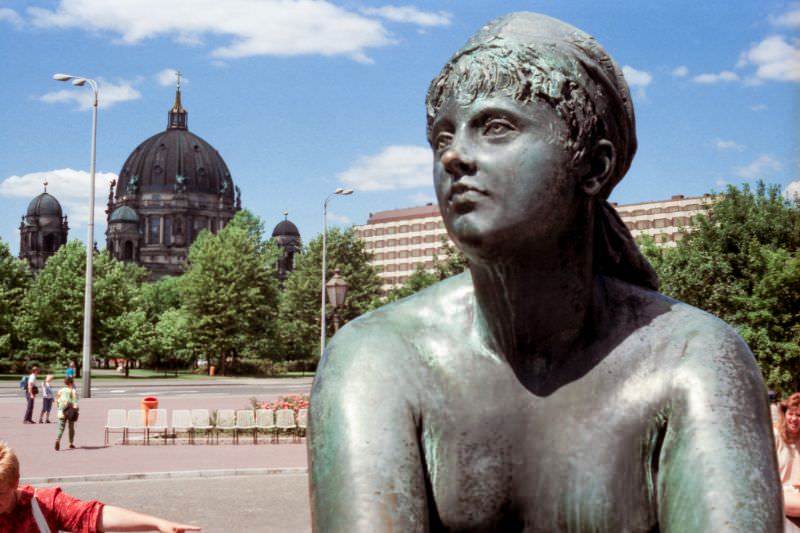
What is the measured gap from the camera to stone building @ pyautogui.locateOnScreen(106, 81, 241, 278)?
447 ft

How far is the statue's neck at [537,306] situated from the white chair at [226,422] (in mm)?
20569

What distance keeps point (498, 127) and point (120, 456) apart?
59.0 ft

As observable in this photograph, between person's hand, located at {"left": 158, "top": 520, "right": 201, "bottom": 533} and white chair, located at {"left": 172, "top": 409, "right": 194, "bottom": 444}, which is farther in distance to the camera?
white chair, located at {"left": 172, "top": 409, "right": 194, "bottom": 444}

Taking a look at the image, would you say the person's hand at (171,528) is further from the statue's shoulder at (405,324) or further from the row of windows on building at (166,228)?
the row of windows on building at (166,228)

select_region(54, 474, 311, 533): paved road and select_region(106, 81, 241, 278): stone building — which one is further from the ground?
select_region(106, 81, 241, 278): stone building

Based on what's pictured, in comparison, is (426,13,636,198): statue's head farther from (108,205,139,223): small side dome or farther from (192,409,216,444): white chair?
(108,205,139,223): small side dome

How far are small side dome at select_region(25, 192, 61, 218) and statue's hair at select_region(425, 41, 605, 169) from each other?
13553cm

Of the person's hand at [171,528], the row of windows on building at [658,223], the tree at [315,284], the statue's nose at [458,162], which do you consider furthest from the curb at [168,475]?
the row of windows on building at [658,223]

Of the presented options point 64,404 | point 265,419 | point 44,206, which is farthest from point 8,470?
point 44,206

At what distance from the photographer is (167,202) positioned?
137750 millimetres

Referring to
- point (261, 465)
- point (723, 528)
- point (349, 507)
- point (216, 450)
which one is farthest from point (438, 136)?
point (216, 450)

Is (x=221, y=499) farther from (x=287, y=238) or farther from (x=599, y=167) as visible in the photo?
(x=287, y=238)

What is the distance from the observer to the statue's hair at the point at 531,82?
1572 mm

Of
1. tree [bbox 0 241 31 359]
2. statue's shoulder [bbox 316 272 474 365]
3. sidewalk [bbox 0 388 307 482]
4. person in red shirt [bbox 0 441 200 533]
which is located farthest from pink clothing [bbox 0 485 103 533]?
tree [bbox 0 241 31 359]
